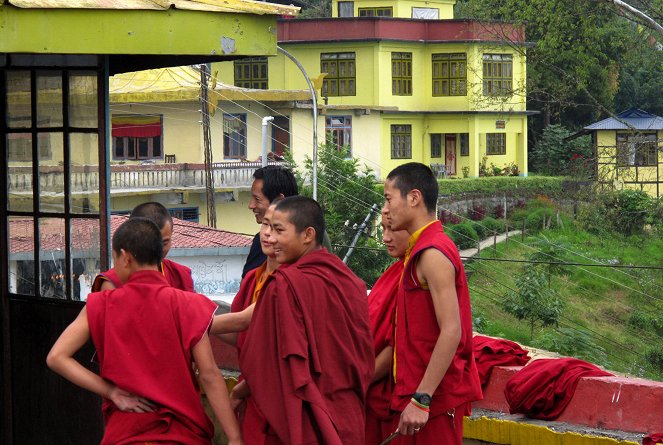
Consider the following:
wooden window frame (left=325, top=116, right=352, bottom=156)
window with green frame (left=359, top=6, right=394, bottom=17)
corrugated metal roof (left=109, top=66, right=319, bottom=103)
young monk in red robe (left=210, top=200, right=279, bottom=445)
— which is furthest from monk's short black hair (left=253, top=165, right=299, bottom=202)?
window with green frame (left=359, top=6, right=394, bottom=17)

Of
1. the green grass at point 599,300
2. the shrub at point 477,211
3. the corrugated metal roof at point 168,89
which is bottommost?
the green grass at point 599,300

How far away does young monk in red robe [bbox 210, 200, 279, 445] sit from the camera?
152 inches

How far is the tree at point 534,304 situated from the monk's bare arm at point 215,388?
18466mm

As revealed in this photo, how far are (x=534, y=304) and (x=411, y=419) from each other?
62.1 ft

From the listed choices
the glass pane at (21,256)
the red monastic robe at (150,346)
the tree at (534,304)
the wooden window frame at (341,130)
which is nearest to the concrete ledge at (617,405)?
the red monastic robe at (150,346)

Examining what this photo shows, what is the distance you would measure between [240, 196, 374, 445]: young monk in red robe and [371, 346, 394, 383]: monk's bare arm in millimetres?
214

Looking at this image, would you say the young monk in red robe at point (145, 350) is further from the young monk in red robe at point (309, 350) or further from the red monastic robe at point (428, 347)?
the red monastic robe at point (428, 347)

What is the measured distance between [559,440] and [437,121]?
36445 millimetres

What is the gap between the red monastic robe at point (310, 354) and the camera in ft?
12.3

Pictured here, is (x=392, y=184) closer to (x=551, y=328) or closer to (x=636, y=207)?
(x=551, y=328)

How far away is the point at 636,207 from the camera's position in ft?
79.9

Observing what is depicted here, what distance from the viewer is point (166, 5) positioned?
455 cm

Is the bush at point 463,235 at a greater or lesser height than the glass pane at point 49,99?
lesser

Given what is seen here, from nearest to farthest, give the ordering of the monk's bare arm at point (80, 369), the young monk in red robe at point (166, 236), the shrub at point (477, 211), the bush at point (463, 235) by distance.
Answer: the monk's bare arm at point (80, 369)
the young monk in red robe at point (166, 236)
the bush at point (463, 235)
the shrub at point (477, 211)
